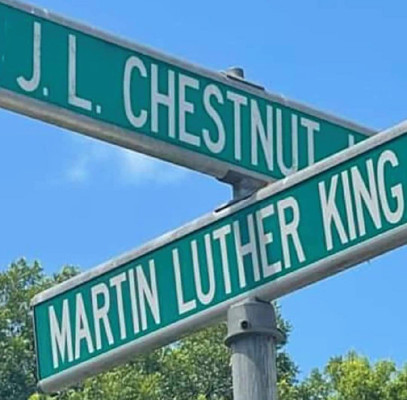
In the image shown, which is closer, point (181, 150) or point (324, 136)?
point (181, 150)

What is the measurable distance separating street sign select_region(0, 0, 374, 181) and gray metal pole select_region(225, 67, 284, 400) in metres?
0.37

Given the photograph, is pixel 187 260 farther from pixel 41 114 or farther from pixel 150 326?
pixel 41 114

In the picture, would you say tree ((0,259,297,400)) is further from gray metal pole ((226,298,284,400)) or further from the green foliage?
gray metal pole ((226,298,284,400))

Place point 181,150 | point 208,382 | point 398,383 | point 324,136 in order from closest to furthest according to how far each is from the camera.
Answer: point 181,150 < point 324,136 < point 398,383 < point 208,382

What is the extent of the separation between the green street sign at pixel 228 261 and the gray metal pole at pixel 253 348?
0.04 metres

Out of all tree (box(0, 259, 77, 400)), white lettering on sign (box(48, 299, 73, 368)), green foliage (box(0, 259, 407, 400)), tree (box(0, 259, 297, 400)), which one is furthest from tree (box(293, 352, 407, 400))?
white lettering on sign (box(48, 299, 73, 368))

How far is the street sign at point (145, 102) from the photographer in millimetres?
3238

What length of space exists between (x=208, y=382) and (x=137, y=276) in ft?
78.1

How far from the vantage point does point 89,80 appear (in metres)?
3.34

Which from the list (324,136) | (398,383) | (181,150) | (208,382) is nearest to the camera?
(181,150)

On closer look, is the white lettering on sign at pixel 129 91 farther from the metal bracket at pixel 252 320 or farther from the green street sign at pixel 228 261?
the metal bracket at pixel 252 320

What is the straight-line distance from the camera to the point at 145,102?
339 centimetres

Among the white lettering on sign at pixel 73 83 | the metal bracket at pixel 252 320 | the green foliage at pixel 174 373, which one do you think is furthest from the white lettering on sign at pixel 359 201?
the green foliage at pixel 174 373

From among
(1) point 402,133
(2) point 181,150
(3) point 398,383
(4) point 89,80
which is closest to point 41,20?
(4) point 89,80
